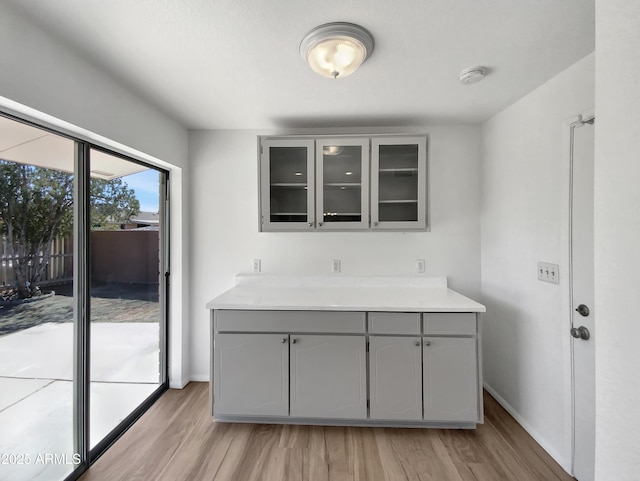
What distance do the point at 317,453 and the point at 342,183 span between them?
186 centimetres

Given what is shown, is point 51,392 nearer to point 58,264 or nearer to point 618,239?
point 58,264

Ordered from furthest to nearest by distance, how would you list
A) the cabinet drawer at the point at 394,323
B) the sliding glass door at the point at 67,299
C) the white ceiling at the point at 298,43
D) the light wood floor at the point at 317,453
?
the cabinet drawer at the point at 394,323
the light wood floor at the point at 317,453
the sliding glass door at the point at 67,299
the white ceiling at the point at 298,43

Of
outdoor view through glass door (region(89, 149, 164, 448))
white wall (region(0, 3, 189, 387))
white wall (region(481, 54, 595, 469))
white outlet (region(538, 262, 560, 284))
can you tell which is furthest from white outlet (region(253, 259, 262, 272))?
white outlet (region(538, 262, 560, 284))

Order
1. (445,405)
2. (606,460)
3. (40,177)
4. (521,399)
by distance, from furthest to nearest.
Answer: (521,399), (445,405), (40,177), (606,460)

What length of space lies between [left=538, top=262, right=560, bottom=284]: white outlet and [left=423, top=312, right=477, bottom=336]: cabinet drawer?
0.48 meters

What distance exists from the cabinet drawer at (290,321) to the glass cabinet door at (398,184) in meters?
0.77

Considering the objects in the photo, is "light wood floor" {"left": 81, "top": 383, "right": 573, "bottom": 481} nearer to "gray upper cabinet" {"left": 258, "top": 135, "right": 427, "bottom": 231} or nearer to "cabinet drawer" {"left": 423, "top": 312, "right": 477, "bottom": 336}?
"cabinet drawer" {"left": 423, "top": 312, "right": 477, "bottom": 336}

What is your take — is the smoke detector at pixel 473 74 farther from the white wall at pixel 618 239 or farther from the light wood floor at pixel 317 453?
the light wood floor at pixel 317 453

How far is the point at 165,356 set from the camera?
2367mm

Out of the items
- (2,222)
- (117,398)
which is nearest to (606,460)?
(2,222)

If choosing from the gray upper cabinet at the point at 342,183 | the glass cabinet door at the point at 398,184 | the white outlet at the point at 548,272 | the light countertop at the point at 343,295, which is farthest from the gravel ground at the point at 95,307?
the white outlet at the point at 548,272

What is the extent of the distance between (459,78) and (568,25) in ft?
1.65

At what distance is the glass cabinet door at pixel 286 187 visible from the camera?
219 cm

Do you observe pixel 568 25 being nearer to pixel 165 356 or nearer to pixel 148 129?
pixel 148 129
